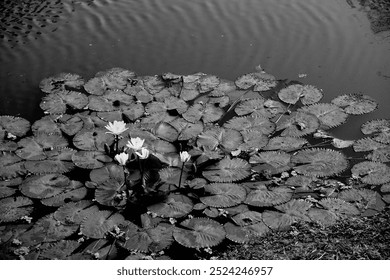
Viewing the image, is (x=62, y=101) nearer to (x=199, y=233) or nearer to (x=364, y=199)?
(x=199, y=233)

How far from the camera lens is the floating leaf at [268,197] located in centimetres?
304

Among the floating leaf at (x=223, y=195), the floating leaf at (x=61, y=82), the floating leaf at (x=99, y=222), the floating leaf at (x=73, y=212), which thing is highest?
the floating leaf at (x=61, y=82)

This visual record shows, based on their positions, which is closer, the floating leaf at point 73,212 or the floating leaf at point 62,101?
the floating leaf at point 73,212

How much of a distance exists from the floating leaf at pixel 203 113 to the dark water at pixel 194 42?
0.61 meters

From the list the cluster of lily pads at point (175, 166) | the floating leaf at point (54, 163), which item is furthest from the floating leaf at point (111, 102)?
the floating leaf at point (54, 163)

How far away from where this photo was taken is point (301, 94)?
4035 millimetres

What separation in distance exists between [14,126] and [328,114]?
2.63m

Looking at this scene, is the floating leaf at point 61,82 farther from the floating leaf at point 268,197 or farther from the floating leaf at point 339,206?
the floating leaf at point 339,206

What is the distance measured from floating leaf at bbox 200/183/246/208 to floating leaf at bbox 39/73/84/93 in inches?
70.8

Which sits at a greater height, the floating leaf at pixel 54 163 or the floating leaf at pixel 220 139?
the floating leaf at pixel 54 163
